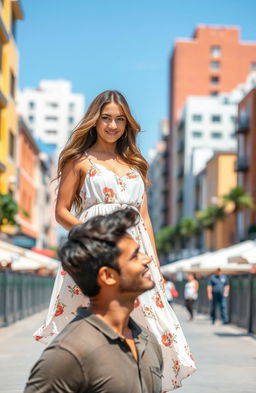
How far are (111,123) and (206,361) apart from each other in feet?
25.0

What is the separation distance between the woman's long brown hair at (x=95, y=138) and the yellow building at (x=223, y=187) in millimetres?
71315

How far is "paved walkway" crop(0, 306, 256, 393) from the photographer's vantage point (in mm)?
8727

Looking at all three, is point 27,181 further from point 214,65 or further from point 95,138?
point 214,65

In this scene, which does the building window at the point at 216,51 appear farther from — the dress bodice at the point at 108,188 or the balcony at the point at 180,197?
the dress bodice at the point at 108,188

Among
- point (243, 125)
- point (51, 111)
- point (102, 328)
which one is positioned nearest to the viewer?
point (102, 328)

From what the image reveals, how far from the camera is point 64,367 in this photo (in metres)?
A: 2.63

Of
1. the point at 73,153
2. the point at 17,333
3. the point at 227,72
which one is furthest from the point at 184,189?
the point at 73,153

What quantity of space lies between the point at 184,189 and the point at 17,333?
3633 inches

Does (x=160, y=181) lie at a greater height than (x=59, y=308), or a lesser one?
greater

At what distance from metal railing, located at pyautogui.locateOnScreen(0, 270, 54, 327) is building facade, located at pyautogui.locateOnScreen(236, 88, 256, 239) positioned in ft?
111

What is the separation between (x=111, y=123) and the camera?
183 inches

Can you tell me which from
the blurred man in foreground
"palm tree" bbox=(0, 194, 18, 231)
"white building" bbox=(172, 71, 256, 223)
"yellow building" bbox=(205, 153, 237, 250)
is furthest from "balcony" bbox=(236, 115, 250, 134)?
the blurred man in foreground

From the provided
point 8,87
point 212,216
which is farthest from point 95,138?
point 212,216

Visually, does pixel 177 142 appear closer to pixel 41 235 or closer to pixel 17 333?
pixel 41 235
